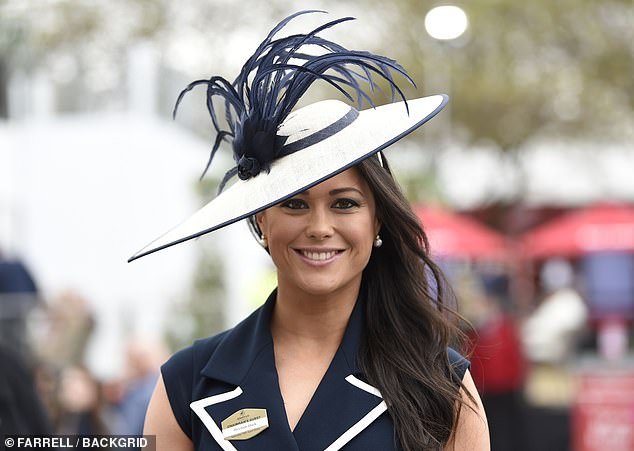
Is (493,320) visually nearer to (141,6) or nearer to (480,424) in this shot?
(480,424)

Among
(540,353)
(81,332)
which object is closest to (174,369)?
(81,332)

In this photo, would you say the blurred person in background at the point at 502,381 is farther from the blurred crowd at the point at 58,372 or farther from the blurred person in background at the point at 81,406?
the blurred person in background at the point at 81,406

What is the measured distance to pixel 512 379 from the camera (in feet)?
36.3

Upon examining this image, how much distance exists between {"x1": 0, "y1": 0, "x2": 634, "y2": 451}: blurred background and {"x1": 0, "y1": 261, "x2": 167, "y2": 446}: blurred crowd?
0.02 m

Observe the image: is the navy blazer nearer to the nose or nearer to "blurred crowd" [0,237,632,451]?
the nose

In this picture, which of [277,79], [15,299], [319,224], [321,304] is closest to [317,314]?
[321,304]

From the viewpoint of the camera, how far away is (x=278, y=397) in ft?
9.40

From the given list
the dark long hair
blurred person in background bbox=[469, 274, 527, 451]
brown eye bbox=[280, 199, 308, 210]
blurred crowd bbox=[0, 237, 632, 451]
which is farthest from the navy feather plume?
blurred person in background bbox=[469, 274, 527, 451]

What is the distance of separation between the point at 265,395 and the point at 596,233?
40.2 feet

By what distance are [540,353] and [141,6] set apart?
9740 millimetres

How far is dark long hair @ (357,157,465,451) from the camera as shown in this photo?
2.81 metres

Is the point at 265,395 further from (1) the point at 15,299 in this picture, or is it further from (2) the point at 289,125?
(1) the point at 15,299

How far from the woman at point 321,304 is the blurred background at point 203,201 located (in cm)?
42

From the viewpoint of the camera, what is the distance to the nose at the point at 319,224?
9.11ft
